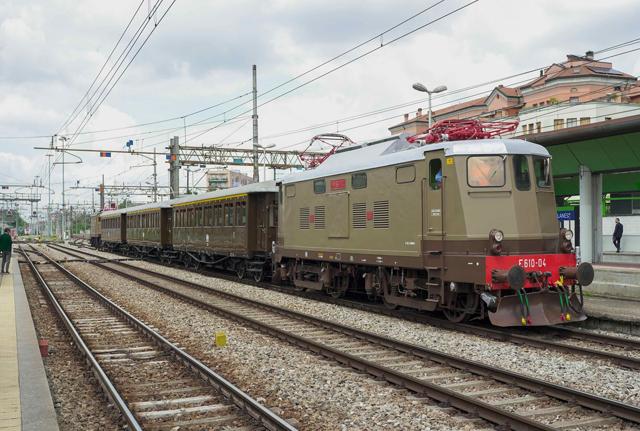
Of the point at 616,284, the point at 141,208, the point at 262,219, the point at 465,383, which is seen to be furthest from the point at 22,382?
the point at 141,208

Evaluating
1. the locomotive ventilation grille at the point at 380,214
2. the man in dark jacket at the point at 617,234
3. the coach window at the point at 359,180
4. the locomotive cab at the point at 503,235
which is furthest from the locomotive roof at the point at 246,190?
the man in dark jacket at the point at 617,234

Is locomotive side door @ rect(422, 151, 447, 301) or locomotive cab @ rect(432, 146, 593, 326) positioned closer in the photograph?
locomotive cab @ rect(432, 146, 593, 326)

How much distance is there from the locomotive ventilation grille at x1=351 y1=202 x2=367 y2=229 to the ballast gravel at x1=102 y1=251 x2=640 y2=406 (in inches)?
73.5

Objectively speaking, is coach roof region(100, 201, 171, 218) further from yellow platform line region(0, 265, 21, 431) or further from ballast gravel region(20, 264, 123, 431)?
ballast gravel region(20, 264, 123, 431)

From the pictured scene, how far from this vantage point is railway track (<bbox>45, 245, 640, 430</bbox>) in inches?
231

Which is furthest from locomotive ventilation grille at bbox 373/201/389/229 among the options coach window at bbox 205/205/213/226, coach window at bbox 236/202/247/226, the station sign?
coach window at bbox 205/205/213/226

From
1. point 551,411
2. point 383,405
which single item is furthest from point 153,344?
point 551,411

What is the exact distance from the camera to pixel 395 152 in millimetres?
12344

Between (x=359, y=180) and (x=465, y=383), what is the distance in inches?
260

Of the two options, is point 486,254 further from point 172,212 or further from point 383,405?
point 172,212

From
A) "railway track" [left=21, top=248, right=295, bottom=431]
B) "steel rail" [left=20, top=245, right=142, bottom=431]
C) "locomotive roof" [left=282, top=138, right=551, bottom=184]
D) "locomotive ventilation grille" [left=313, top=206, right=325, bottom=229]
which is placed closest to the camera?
"steel rail" [left=20, top=245, right=142, bottom=431]

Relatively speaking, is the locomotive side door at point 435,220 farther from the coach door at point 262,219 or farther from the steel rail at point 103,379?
the coach door at point 262,219

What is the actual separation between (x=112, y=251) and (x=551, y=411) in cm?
4436

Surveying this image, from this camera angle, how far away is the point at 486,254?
10195 mm
